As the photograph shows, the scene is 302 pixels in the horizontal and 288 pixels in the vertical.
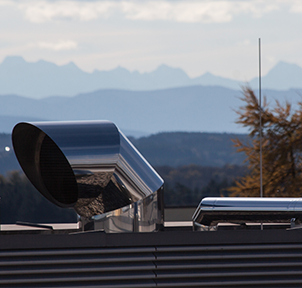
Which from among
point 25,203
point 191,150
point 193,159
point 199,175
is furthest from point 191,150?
point 25,203

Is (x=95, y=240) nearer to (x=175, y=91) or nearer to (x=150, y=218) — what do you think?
(x=150, y=218)

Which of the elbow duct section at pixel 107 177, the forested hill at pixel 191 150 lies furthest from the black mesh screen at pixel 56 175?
the forested hill at pixel 191 150

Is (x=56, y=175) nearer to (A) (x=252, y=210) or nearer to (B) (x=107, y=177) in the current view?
(B) (x=107, y=177)

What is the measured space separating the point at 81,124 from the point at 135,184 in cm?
79

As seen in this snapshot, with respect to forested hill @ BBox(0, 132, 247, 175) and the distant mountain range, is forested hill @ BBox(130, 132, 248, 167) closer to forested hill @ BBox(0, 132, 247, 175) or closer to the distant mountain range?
forested hill @ BBox(0, 132, 247, 175)

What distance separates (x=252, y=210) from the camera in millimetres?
4465

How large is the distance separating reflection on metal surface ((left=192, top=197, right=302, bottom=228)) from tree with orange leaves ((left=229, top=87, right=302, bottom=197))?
1253 cm

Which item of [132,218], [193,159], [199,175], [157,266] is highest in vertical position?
[193,159]

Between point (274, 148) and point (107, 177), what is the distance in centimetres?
1412

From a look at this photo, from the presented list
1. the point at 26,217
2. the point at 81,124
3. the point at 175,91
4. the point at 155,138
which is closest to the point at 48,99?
the point at 175,91

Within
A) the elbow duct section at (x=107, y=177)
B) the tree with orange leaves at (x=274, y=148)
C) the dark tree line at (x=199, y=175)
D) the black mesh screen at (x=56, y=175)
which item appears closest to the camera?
the elbow duct section at (x=107, y=177)

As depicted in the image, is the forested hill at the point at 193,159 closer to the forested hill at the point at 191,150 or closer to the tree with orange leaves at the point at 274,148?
the forested hill at the point at 191,150

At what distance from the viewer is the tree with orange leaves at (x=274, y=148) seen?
17.0 meters

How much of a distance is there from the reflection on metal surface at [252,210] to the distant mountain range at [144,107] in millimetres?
56109
